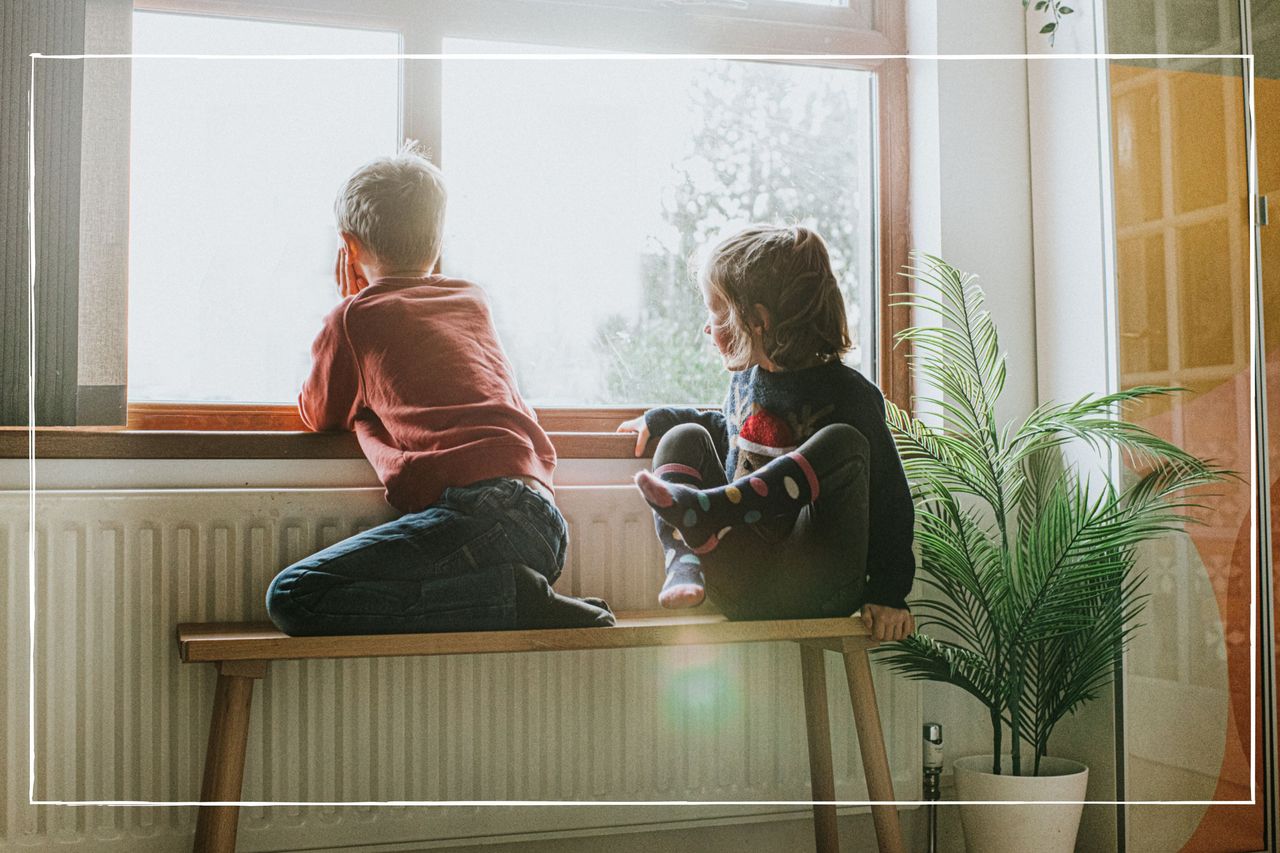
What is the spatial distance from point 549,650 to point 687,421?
426mm

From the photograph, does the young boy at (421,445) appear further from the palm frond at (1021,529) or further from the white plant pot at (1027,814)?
the white plant pot at (1027,814)

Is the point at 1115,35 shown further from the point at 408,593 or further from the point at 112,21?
the point at 112,21

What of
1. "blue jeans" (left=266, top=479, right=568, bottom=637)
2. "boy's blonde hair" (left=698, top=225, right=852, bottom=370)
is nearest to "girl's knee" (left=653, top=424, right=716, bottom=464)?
"boy's blonde hair" (left=698, top=225, right=852, bottom=370)

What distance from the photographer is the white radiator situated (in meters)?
1.51

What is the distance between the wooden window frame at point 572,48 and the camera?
158cm

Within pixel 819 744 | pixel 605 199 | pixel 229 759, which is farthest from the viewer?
pixel 819 744

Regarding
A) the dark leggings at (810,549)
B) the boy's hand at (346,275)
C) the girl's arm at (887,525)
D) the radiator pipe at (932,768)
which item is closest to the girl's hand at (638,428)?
Answer: the dark leggings at (810,549)

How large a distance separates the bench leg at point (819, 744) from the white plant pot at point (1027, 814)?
231 mm

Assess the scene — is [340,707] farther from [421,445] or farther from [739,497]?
[739,497]

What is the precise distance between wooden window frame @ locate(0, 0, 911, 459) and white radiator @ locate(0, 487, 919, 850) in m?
0.08

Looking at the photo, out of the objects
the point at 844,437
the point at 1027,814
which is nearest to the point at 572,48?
the point at 844,437

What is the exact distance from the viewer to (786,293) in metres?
1.59

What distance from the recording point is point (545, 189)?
1.59 m
